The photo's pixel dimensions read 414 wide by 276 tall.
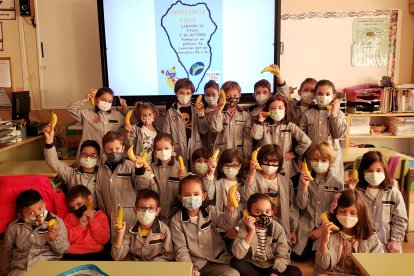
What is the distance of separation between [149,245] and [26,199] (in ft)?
2.98

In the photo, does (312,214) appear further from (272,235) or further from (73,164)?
(73,164)

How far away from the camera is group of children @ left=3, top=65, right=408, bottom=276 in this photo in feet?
7.89

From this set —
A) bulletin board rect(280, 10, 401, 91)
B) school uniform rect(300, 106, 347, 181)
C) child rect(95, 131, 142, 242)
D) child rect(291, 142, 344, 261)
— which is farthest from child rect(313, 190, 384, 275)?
bulletin board rect(280, 10, 401, 91)

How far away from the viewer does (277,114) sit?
3.05m

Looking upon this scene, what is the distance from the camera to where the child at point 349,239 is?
2.16 metres

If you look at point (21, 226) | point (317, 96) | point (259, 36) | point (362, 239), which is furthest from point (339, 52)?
point (21, 226)

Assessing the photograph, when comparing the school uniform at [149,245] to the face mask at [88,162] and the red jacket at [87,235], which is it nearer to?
the red jacket at [87,235]

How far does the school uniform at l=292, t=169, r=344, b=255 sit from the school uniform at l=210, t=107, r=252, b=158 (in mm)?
660

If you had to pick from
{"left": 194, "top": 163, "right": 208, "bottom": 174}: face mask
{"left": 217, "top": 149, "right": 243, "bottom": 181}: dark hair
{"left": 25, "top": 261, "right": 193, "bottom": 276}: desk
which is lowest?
{"left": 25, "top": 261, "right": 193, "bottom": 276}: desk

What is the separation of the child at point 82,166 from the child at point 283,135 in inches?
52.7

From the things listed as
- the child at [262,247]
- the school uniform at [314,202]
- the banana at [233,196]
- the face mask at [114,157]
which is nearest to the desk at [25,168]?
the face mask at [114,157]

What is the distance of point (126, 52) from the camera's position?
3990mm

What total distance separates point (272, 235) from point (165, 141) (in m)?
1.06

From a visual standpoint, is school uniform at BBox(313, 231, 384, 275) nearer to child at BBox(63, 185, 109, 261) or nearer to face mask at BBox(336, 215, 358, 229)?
face mask at BBox(336, 215, 358, 229)
